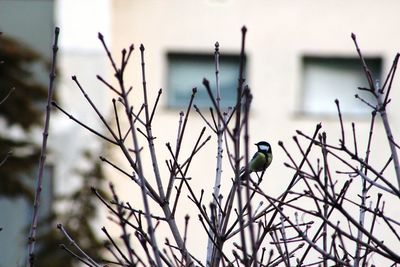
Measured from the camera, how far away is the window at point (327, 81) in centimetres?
1191

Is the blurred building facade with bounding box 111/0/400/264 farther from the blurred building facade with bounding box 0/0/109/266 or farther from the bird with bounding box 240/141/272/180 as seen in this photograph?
the bird with bounding box 240/141/272/180

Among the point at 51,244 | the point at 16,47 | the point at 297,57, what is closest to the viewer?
the point at 16,47


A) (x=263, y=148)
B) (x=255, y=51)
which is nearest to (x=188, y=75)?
(x=255, y=51)

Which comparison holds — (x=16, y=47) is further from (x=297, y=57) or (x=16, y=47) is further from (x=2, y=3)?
(x=297, y=57)

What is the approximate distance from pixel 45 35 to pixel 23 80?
2.39 metres

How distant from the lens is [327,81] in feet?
39.0

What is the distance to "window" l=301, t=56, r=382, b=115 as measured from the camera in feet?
39.1

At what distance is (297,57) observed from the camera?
11812 mm

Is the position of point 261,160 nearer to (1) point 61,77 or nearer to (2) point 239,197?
(2) point 239,197

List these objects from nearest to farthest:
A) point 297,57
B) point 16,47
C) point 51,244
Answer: point 16,47 → point 51,244 → point 297,57

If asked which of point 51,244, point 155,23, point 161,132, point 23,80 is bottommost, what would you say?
point 51,244

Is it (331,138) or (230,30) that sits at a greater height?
(230,30)

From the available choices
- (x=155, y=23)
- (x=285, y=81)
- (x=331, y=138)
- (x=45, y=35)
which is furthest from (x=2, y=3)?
(x=331, y=138)

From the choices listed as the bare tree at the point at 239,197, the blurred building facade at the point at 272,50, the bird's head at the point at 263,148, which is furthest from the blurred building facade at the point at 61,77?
the bare tree at the point at 239,197
